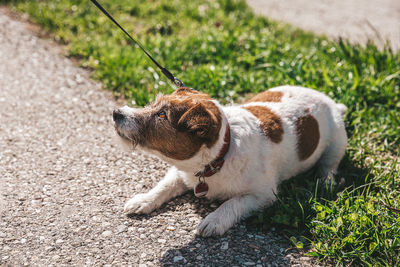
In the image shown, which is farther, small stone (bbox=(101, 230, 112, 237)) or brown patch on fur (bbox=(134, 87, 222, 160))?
small stone (bbox=(101, 230, 112, 237))

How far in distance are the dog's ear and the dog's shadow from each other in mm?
950

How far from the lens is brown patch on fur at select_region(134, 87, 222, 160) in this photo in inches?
128

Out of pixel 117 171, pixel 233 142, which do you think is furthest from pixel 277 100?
pixel 117 171

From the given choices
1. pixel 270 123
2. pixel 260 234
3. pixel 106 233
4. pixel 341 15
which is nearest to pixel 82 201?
pixel 106 233

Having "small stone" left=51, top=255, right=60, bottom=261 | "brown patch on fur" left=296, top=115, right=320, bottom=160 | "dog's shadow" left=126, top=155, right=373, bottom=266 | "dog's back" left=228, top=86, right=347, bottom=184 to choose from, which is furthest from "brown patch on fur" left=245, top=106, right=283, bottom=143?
"small stone" left=51, top=255, right=60, bottom=261

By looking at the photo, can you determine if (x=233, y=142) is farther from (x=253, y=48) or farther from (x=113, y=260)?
(x=253, y=48)

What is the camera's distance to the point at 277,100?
4145mm

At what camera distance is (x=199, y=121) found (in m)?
3.22

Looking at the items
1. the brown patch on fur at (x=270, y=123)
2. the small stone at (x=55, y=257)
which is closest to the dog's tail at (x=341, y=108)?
the brown patch on fur at (x=270, y=123)

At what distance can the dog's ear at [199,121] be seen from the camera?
10.6 feet

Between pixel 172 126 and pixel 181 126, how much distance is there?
10 centimetres

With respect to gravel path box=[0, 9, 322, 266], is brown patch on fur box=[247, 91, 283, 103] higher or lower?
higher

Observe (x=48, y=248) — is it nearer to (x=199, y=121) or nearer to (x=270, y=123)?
(x=199, y=121)

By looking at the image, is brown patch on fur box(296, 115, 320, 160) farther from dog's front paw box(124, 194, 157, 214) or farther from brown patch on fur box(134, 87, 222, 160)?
dog's front paw box(124, 194, 157, 214)
